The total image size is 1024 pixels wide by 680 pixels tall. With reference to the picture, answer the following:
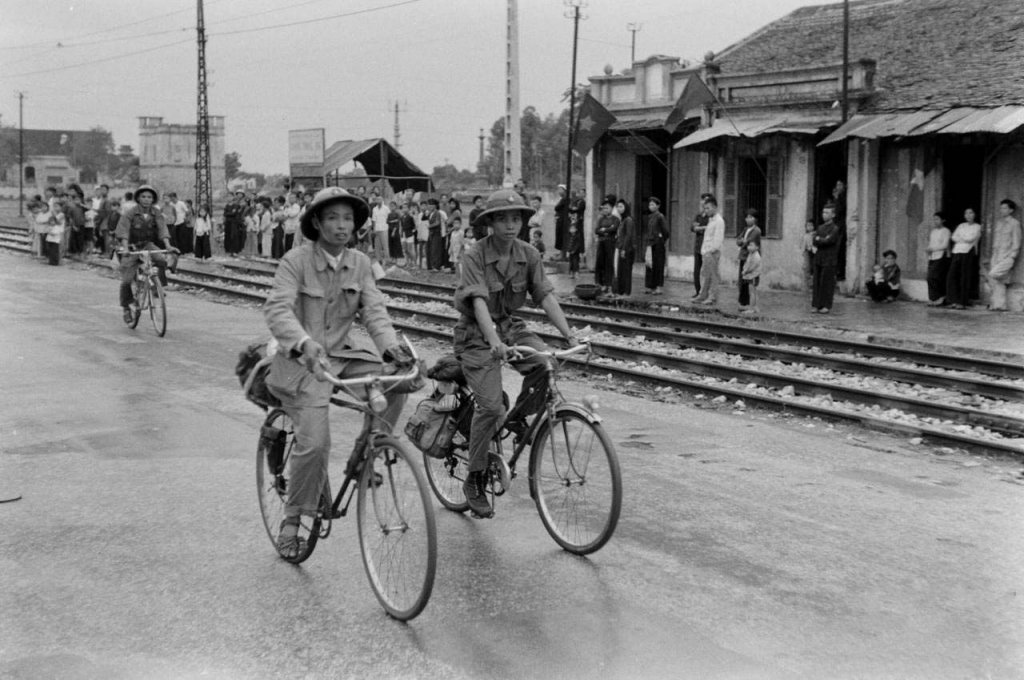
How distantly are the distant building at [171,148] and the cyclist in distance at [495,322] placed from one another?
90.4 meters

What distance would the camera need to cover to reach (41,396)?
415 inches

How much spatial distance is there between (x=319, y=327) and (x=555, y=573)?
166 cm

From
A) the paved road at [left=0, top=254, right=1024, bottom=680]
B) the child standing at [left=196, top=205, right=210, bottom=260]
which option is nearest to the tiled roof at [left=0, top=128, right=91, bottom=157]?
the child standing at [left=196, top=205, right=210, bottom=260]

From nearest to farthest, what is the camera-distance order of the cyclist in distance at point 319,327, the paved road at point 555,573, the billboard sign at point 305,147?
the paved road at point 555,573
the cyclist in distance at point 319,327
the billboard sign at point 305,147

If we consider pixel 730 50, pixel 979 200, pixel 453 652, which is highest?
pixel 730 50

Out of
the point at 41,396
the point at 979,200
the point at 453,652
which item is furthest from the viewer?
the point at 979,200

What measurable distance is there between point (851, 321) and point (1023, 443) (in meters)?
8.16

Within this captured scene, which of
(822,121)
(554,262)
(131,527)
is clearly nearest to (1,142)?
(554,262)

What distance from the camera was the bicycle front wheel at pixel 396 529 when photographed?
4.91 m

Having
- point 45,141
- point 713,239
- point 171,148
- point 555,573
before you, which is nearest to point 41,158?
point 45,141

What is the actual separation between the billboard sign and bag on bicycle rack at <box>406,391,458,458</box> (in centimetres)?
3029

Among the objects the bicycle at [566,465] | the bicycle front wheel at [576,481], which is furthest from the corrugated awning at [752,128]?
the bicycle front wheel at [576,481]

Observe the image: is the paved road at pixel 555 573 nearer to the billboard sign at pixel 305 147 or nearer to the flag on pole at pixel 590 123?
the flag on pole at pixel 590 123

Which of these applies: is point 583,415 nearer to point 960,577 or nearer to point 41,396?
point 960,577
